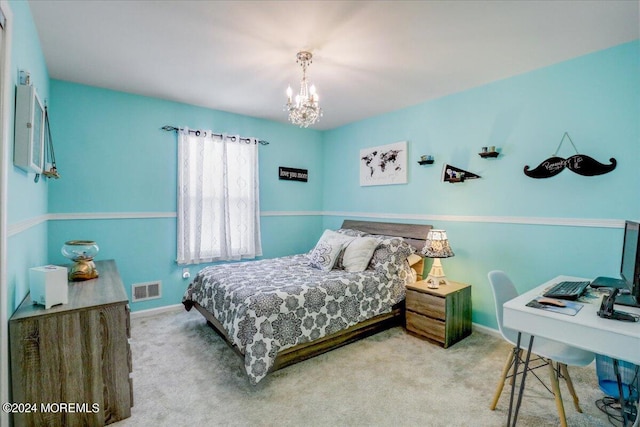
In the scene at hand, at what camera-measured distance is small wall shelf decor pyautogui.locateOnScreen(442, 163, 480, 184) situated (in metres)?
3.17

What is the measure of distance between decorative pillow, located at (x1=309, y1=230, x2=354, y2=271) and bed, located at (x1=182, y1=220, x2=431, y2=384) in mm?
11

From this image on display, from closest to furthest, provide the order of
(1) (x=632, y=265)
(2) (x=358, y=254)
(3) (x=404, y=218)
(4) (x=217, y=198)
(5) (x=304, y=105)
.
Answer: (1) (x=632, y=265), (5) (x=304, y=105), (2) (x=358, y=254), (3) (x=404, y=218), (4) (x=217, y=198)

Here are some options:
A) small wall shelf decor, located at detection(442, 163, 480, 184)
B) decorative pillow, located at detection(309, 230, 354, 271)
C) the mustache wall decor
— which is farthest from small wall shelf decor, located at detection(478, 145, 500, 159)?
decorative pillow, located at detection(309, 230, 354, 271)

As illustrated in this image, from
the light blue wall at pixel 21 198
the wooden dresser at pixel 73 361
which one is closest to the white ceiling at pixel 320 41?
the light blue wall at pixel 21 198

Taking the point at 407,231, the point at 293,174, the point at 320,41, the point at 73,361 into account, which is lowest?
the point at 73,361

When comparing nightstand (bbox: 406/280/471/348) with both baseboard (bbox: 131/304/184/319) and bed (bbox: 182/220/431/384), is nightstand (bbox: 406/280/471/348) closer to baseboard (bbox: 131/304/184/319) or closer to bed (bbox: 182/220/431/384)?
bed (bbox: 182/220/431/384)

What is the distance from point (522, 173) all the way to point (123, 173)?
4172 mm

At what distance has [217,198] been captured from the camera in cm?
389

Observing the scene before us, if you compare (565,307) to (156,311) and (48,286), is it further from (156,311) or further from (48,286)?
(156,311)

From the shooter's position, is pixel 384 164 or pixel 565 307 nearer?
pixel 565 307

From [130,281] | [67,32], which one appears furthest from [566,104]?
[130,281]

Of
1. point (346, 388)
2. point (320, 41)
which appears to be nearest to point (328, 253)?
point (346, 388)

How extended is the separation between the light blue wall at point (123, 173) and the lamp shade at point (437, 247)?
2.82m

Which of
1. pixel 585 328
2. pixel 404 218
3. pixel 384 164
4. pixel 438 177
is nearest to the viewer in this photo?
pixel 585 328
